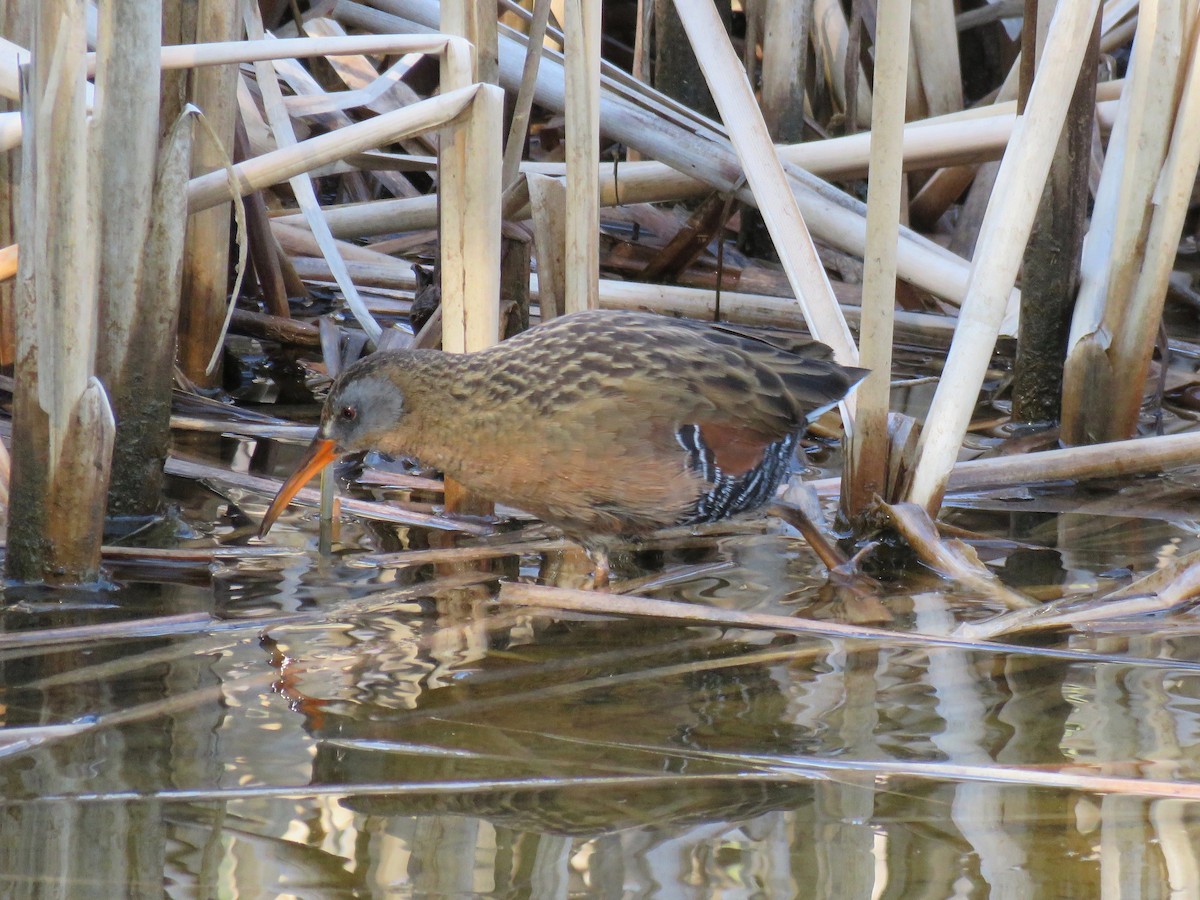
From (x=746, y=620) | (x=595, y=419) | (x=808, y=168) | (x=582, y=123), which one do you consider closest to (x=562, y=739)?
(x=746, y=620)

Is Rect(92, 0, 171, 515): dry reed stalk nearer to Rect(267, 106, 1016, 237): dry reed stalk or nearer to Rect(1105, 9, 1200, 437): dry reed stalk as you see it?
Rect(267, 106, 1016, 237): dry reed stalk

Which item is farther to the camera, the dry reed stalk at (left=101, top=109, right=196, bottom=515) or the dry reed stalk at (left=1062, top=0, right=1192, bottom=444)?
the dry reed stalk at (left=1062, top=0, right=1192, bottom=444)

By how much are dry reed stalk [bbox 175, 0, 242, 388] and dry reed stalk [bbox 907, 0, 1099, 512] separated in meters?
1.77

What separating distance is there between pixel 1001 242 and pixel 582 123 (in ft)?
3.23

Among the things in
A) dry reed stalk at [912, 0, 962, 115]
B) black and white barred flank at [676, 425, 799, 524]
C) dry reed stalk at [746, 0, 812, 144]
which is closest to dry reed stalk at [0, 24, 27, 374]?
black and white barred flank at [676, 425, 799, 524]

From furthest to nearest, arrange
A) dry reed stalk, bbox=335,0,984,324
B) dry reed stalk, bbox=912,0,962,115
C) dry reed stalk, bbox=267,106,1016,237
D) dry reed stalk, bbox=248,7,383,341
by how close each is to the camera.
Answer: dry reed stalk, bbox=912,0,962,115
dry reed stalk, bbox=335,0,984,324
dry reed stalk, bbox=267,106,1016,237
dry reed stalk, bbox=248,7,383,341

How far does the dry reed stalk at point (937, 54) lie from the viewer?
5.47m

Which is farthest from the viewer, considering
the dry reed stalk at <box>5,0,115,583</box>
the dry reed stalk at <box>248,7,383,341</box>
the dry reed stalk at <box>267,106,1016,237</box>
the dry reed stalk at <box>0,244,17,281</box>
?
the dry reed stalk at <box>267,106,1016,237</box>

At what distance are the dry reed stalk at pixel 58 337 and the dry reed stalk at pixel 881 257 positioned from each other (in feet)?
5.18

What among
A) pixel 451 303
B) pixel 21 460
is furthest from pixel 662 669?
pixel 21 460

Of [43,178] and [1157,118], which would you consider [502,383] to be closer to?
[43,178]

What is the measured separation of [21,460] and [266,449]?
1.23m

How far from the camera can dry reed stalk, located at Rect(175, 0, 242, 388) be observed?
3.51 meters

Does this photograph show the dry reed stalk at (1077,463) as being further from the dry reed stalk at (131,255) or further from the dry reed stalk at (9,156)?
the dry reed stalk at (9,156)
